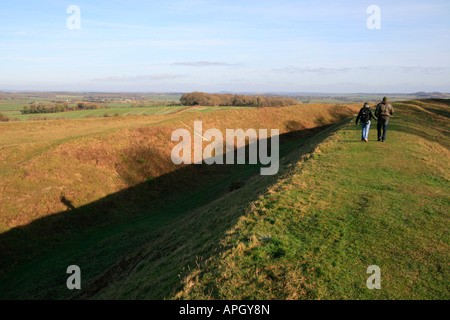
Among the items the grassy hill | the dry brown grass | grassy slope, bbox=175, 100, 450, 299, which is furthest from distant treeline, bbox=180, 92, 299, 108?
grassy slope, bbox=175, 100, 450, 299

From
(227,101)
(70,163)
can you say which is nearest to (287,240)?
(70,163)

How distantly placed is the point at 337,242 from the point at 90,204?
2261 cm

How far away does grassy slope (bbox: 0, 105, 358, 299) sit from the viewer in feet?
51.6

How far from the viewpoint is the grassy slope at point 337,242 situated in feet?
20.5

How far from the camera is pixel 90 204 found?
24.7 metres

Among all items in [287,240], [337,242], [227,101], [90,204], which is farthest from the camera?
[227,101]

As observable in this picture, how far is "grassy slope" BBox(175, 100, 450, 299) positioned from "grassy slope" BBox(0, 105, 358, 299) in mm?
2047

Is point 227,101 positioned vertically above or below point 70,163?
above

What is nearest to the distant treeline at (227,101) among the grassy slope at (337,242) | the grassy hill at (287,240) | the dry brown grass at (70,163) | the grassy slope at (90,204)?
the dry brown grass at (70,163)

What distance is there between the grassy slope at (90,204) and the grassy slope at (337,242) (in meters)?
2.05

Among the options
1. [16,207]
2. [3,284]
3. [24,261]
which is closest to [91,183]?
[16,207]

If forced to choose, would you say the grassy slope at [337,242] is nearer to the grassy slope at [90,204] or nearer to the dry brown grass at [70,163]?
the grassy slope at [90,204]

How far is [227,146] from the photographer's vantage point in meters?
47.3

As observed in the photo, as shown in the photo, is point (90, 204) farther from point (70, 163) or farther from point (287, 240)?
point (287, 240)
